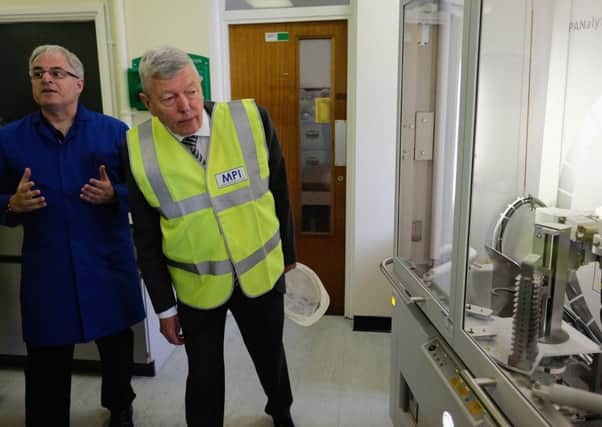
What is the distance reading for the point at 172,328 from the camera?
158cm

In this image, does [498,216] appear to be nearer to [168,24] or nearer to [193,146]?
[193,146]

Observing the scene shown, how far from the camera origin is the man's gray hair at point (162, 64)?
4.44 ft

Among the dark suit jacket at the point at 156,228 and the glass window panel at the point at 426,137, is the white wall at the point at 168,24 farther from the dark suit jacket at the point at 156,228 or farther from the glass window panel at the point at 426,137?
the glass window panel at the point at 426,137

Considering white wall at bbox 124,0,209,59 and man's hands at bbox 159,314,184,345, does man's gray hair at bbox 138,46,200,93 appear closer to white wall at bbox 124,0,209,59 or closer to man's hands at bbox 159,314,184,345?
man's hands at bbox 159,314,184,345

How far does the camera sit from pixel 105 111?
2785mm

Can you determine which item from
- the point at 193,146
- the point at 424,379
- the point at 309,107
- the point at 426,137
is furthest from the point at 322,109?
the point at 424,379

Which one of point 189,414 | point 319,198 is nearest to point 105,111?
point 319,198

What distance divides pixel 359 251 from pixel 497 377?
71.0 inches

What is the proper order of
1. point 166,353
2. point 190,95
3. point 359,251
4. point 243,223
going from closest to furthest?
point 190,95, point 243,223, point 166,353, point 359,251

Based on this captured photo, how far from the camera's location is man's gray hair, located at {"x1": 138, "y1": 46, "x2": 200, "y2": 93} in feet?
4.44

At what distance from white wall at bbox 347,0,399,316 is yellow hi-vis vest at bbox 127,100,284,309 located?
119 centimetres

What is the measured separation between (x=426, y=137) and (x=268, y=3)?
165 centimetres

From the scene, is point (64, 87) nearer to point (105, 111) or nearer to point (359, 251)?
point (105, 111)

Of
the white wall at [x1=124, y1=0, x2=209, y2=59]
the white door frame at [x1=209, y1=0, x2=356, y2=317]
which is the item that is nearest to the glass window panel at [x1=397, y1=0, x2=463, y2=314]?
the white door frame at [x1=209, y1=0, x2=356, y2=317]
